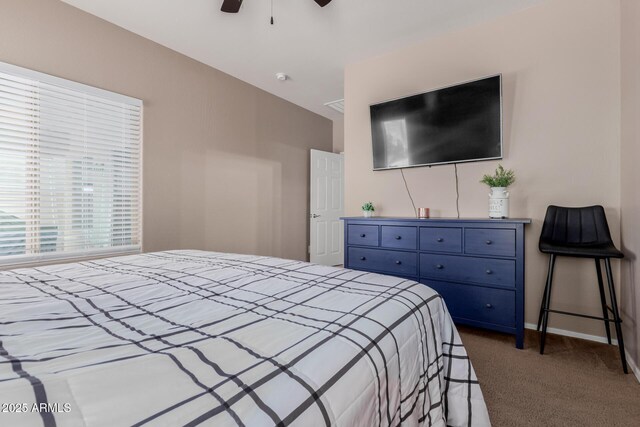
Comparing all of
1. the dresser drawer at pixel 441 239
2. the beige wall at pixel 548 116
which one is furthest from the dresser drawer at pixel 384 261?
the beige wall at pixel 548 116

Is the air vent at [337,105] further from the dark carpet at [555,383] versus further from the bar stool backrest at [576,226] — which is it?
the dark carpet at [555,383]

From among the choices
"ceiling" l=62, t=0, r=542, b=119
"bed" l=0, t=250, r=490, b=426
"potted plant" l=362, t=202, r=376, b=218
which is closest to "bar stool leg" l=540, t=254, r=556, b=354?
"bed" l=0, t=250, r=490, b=426

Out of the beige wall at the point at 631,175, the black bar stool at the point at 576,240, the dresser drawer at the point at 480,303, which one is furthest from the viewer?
the dresser drawer at the point at 480,303

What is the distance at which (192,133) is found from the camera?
3.21 meters

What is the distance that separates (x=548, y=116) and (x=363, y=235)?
179 cm

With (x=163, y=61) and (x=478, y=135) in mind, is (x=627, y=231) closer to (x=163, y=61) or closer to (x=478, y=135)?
(x=478, y=135)

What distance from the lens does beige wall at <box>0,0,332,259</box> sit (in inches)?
91.3

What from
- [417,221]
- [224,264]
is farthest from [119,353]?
[417,221]

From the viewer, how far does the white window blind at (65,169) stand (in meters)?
2.13

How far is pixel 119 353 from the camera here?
23.7 inches

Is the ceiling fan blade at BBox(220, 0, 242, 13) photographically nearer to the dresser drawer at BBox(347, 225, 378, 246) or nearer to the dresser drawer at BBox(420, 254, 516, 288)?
the dresser drawer at BBox(347, 225, 378, 246)

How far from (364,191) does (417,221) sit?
0.97 metres

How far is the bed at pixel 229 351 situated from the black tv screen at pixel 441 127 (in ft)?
5.90

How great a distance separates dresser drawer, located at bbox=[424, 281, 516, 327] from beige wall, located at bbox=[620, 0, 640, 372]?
618 mm
